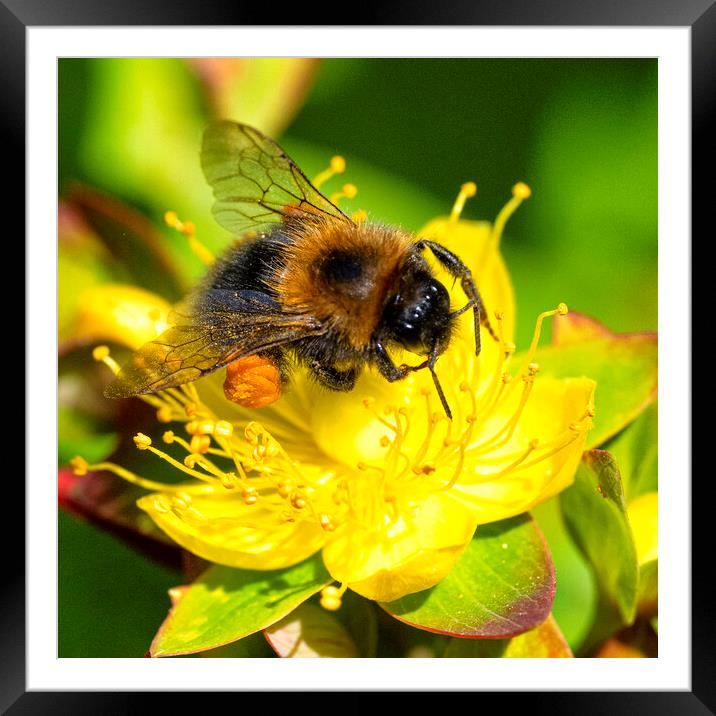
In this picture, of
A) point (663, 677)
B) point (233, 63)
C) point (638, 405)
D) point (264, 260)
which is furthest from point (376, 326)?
point (233, 63)

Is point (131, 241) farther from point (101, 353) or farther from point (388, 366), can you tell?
point (388, 366)

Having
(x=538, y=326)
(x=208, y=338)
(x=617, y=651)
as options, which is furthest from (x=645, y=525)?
(x=208, y=338)

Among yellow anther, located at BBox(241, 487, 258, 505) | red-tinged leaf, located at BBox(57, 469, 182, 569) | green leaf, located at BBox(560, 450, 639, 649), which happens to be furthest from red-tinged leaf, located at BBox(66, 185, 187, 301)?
green leaf, located at BBox(560, 450, 639, 649)

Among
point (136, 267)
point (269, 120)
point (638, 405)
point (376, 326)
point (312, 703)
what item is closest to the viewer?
point (376, 326)

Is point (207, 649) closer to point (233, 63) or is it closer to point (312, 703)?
point (312, 703)

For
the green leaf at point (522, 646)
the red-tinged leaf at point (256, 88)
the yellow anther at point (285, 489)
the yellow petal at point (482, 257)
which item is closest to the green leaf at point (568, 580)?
the green leaf at point (522, 646)

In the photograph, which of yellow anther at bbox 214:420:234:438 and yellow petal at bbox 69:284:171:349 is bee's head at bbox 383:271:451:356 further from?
yellow petal at bbox 69:284:171:349
